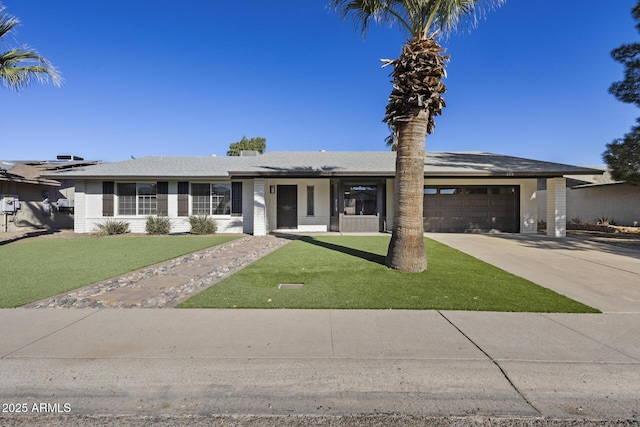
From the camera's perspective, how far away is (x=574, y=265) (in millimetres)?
8289

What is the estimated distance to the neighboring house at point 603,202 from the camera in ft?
60.3

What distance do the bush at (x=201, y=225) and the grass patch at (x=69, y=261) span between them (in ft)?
5.39

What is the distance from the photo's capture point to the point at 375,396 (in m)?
2.79

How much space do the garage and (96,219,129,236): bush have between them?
15136mm

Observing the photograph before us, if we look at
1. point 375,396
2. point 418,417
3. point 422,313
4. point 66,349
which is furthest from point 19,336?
point 422,313

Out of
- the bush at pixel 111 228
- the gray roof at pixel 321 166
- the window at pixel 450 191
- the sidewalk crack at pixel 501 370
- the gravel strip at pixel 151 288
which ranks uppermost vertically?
the gray roof at pixel 321 166

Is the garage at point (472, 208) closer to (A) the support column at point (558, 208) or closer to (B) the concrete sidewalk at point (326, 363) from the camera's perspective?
(A) the support column at point (558, 208)

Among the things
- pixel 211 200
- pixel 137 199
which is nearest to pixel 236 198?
pixel 211 200

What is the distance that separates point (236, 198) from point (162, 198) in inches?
147

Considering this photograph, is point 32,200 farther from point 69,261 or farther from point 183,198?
point 69,261

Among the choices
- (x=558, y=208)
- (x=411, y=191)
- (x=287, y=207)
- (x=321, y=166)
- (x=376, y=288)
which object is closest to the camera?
(x=376, y=288)

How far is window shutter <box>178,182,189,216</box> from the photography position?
16.1 m

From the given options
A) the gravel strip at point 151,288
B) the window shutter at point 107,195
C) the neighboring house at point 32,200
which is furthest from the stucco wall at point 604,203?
the neighboring house at point 32,200

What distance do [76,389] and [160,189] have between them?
14.8 metres
